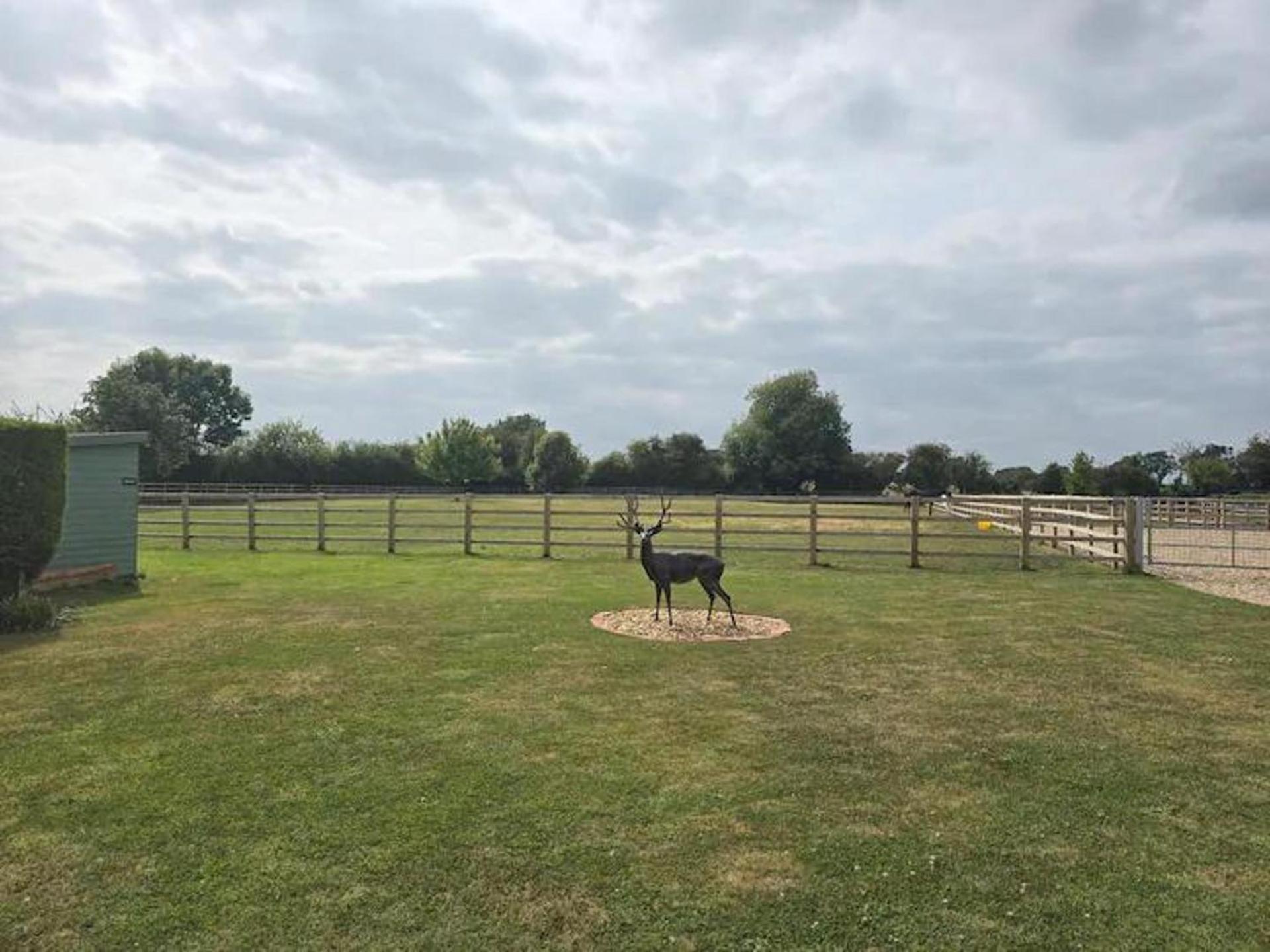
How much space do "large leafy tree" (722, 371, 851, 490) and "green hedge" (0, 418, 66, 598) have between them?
64428mm

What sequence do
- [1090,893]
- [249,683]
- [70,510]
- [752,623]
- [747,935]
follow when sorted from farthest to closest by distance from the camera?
[70,510] < [752,623] < [249,683] < [1090,893] < [747,935]

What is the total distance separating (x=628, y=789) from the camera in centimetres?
438

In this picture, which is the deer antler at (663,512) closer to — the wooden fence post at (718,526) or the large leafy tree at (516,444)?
the wooden fence post at (718,526)

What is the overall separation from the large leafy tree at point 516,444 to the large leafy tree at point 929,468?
2826 centimetres

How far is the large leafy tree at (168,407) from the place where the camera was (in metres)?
59.6

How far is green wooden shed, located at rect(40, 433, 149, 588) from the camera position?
12.2 m

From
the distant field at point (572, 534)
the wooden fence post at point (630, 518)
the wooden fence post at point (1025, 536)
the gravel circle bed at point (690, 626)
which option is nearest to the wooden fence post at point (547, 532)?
the distant field at point (572, 534)

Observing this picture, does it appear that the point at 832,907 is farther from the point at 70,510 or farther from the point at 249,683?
the point at 70,510

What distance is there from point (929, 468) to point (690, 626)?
62798 mm

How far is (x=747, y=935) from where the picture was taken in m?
3.08

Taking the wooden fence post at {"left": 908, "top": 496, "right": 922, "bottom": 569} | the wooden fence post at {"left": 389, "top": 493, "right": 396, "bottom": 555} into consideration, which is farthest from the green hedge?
the wooden fence post at {"left": 908, "top": 496, "right": 922, "bottom": 569}

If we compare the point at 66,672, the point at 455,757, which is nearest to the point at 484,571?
the point at 66,672

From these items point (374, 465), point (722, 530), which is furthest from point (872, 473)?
point (722, 530)

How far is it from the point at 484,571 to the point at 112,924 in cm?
1092
